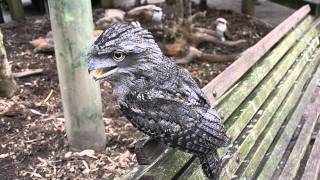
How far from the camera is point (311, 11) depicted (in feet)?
18.0

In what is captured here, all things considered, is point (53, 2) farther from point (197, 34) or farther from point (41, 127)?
point (197, 34)

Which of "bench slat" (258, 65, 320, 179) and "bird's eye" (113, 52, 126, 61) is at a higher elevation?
"bird's eye" (113, 52, 126, 61)

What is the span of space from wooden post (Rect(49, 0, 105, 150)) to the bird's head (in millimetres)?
1064

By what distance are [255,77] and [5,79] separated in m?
1.92

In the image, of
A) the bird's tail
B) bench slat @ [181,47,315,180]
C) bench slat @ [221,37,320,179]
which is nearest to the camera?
the bird's tail

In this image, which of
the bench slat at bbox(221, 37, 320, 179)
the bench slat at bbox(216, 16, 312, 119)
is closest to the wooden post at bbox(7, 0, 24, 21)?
the bench slat at bbox(216, 16, 312, 119)

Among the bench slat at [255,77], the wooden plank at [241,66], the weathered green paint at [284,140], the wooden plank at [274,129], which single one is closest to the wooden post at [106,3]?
the bench slat at [255,77]

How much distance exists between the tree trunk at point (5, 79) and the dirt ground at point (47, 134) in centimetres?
6

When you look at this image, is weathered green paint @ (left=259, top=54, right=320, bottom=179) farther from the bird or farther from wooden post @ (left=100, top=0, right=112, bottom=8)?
wooden post @ (left=100, top=0, right=112, bottom=8)

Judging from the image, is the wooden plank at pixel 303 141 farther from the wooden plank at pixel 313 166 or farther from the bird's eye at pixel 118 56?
the bird's eye at pixel 118 56

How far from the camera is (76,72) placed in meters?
3.08

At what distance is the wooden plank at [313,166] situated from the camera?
297 centimetres

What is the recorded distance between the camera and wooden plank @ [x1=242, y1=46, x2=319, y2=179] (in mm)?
2760

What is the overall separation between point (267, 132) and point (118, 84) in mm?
1462
